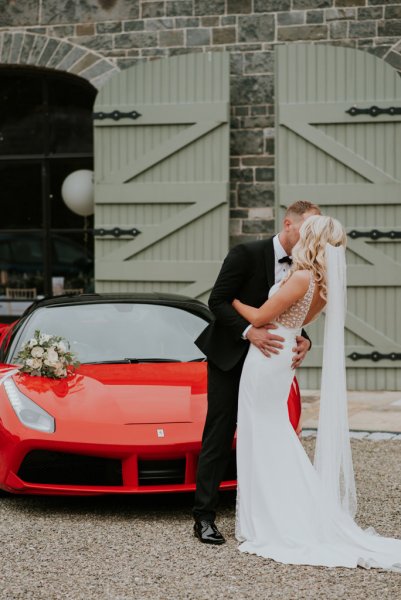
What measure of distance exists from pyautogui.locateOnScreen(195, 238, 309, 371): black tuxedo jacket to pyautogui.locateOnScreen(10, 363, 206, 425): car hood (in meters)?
0.55

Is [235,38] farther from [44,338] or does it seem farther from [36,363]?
[36,363]

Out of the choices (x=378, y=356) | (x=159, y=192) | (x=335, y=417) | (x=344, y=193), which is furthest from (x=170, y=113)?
(x=335, y=417)

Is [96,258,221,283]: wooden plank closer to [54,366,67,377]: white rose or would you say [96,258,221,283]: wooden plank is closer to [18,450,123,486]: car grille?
[54,366,67,377]: white rose

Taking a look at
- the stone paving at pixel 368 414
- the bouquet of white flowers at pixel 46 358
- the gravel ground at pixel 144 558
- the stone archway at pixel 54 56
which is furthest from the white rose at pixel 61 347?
the stone archway at pixel 54 56

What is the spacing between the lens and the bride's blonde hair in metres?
4.29

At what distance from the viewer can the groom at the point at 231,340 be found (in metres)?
4.43

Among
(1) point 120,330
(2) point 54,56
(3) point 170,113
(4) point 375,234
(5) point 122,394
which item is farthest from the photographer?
(2) point 54,56

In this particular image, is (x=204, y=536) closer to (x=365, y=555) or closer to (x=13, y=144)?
A: (x=365, y=555)

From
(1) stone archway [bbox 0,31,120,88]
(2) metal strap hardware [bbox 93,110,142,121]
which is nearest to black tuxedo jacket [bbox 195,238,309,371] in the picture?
(2) metal strap hardware [bbox 93,110,142,121]

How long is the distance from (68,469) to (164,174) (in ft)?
18.0

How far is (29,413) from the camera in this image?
4.91 metres

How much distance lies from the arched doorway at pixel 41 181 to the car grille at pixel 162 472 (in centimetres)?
693

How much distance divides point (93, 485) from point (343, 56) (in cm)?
609

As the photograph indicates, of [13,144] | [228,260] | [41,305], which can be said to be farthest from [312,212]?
[13,144]
